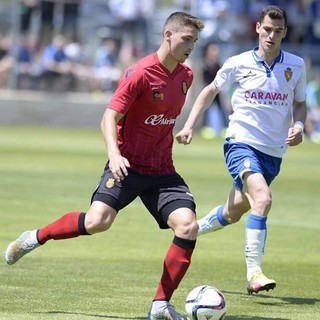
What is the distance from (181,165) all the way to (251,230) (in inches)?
566

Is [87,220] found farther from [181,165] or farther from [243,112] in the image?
[181,165]

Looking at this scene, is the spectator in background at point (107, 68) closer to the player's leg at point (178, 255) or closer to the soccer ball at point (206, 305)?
the player's leg at point (178, 255)

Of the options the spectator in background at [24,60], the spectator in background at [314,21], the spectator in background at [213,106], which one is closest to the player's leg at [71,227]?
the spectator in background at [213,106]

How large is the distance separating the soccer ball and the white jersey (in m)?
2.49

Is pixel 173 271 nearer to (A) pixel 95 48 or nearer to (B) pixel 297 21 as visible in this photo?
(A) pixel 95 48

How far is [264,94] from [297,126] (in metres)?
0.46

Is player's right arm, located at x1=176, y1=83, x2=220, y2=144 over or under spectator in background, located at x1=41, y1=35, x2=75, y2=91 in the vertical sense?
over

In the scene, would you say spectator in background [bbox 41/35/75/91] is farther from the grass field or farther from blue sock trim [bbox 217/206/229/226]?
blue sock trim [bbox 217/206/229/226]

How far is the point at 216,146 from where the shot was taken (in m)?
30.2

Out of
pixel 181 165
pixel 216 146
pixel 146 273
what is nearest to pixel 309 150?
pixel 216 146

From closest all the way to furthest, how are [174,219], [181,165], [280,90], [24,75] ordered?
[174,219], [280,90], [181,165], [24,75]

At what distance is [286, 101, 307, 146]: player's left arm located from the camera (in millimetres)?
9664

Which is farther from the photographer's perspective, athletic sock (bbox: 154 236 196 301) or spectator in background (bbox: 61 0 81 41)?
spectator in background (bbox: 61 0 81 41)

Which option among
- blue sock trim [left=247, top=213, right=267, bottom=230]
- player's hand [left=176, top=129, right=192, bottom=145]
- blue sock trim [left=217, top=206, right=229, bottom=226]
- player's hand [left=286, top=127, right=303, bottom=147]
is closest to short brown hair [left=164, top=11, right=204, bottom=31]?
player's hand [left=176, top=129, right=192, bottom=145]
